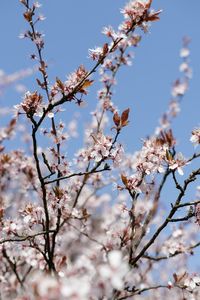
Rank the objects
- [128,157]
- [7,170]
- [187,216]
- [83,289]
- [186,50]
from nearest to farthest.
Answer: [83,289], [187,216], [7,170], [128,157], [186,50]

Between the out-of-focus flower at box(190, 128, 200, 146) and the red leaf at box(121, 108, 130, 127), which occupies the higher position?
the red leaf at box(121, 108, 130, 127)

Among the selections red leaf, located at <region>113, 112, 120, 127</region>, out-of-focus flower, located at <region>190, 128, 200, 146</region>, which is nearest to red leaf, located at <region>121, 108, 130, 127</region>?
red leaf, located at <region>113, 112, 120, 127</region>

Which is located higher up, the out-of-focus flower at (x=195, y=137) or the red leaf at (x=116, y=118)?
the red leaf at (x=116, y=118)

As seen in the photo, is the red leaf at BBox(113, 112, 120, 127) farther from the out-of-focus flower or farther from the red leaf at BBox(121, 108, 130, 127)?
the out-of-focus flower

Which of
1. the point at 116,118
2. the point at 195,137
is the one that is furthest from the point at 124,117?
the point at 195,137

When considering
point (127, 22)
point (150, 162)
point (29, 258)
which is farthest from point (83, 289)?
point (29, 258)

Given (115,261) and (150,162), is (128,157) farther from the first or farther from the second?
(115,261)

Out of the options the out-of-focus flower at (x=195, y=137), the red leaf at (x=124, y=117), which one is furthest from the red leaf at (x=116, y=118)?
the out-of-focus flower at (x=195, y=137)

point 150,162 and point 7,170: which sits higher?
point 7,170

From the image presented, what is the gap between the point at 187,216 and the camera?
3168 millimetres

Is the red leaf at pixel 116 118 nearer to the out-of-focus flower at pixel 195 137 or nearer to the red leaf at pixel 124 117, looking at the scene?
the red leaf at pixel 124 117

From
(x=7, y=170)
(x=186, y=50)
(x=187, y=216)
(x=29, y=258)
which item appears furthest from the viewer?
(x=186, y=50)

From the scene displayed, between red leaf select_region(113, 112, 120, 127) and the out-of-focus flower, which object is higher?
red leaf select_region(113, 112, 120, 127)

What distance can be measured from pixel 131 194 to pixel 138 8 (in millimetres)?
1579
